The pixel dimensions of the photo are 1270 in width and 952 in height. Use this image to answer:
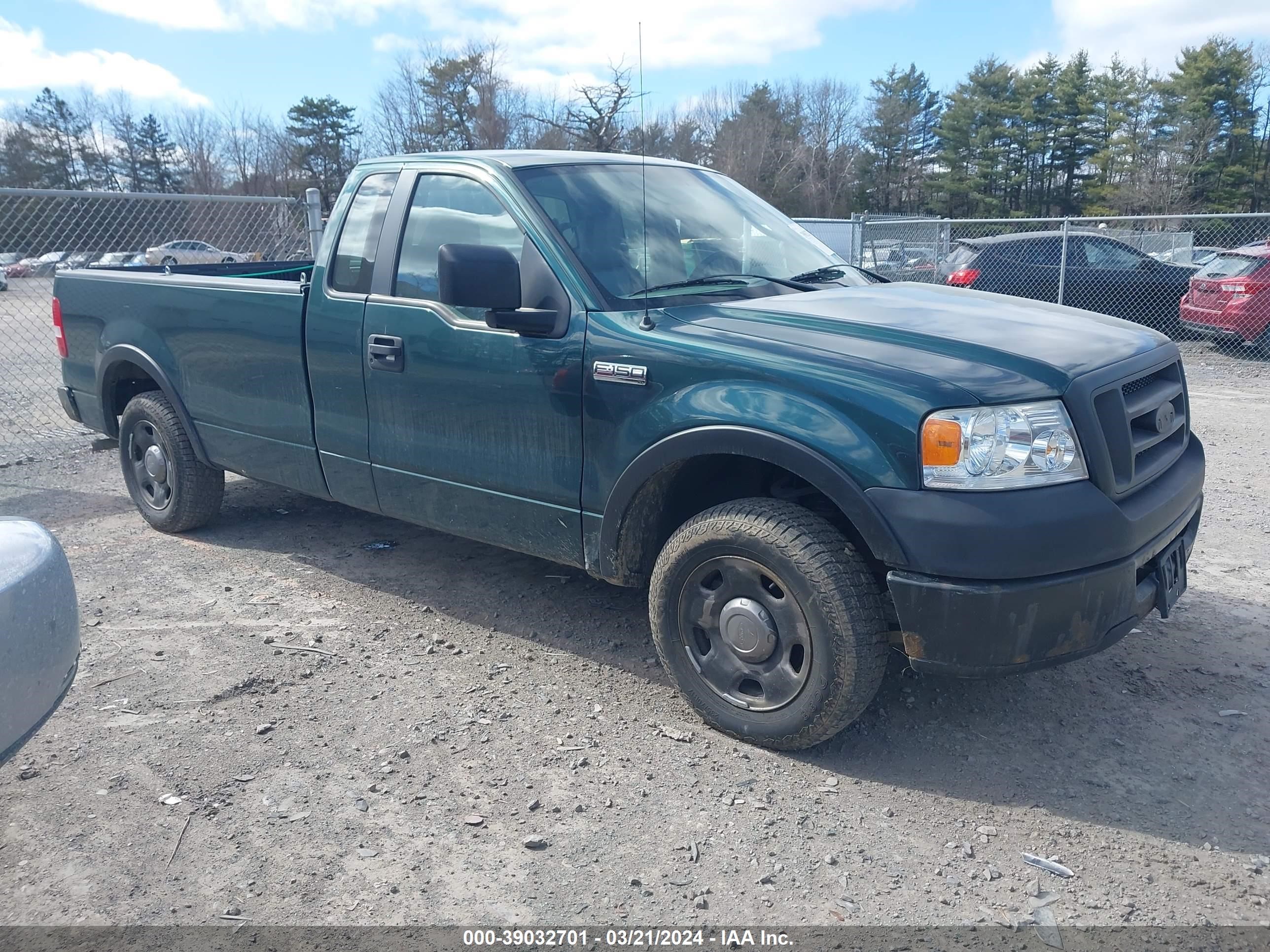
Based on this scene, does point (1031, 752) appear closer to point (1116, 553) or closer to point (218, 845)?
point (1116, 553)

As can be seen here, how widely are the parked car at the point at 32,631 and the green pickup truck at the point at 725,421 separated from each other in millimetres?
1511

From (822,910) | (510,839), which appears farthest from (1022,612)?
(510,839)

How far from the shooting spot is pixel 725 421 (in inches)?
126

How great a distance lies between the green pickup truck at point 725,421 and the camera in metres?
2.89

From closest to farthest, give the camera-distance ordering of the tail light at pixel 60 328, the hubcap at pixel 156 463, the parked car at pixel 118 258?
the hubcap at pixel 156 463 < the tail light at pixel 60 328 < the parked car at pixel 118 258

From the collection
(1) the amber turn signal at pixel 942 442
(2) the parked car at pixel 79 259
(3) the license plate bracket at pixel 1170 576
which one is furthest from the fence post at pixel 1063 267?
(2) the parked car at pixel 79 259

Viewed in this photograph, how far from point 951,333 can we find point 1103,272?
12535 millimetres

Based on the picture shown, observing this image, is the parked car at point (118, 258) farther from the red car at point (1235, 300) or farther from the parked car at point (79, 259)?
the red car at point (1235, 300)

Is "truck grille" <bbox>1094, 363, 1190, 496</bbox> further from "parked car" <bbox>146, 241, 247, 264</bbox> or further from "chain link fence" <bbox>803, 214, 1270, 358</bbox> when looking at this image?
"parked car" <bbox>146, 241, 247, 264</bbox>

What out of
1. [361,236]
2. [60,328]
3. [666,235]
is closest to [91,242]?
[60,328]

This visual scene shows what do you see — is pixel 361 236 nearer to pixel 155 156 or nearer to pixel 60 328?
pixel 60 328

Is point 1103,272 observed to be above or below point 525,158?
below

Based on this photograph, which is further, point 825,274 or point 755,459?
point 825,274

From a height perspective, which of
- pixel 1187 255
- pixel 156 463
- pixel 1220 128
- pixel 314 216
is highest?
pixel 1220 128
